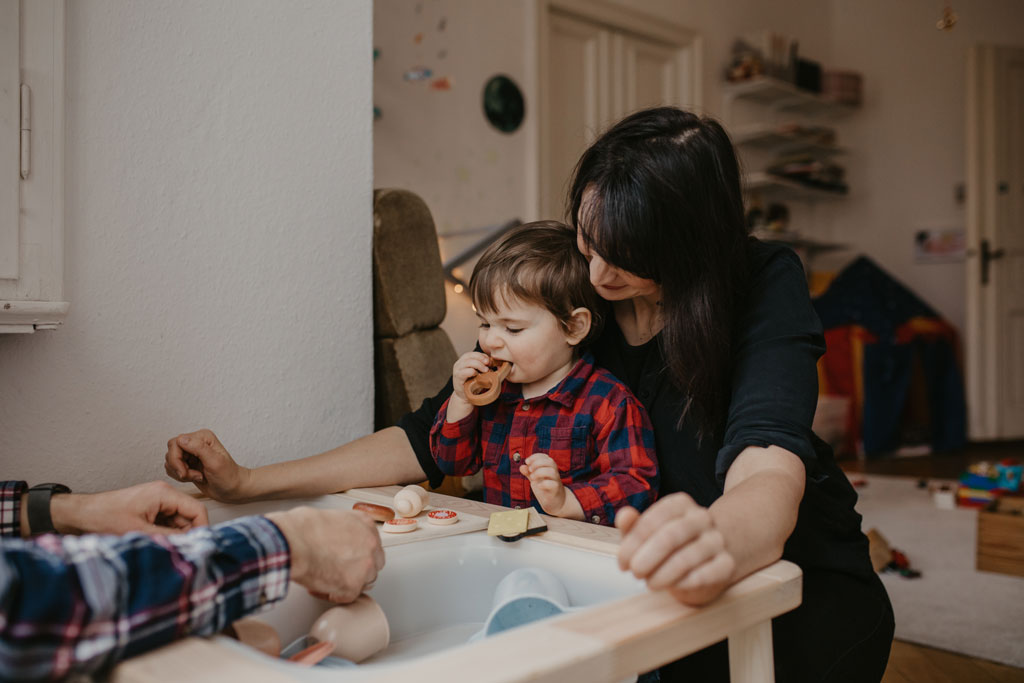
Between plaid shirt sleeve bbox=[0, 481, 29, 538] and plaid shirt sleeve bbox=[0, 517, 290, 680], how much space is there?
47 cm

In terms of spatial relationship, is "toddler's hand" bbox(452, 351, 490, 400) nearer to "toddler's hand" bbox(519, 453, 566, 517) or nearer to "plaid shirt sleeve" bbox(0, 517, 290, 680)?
"toddler's hand" bbox(519, 453, 566, 517)

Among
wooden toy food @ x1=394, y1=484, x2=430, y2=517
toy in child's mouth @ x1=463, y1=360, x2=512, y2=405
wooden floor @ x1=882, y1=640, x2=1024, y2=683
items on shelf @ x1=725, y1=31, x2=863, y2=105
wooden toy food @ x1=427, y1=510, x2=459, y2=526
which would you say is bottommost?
wooden floor @ x1=882, y1=640, x2=1024, y2=683

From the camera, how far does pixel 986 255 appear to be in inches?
216

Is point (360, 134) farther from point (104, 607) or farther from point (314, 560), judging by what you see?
point (104, 607)

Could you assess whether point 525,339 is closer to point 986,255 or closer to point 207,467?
point 207,467

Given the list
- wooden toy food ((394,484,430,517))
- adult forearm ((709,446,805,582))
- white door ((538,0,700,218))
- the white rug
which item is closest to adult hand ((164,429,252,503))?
wooden toy food ((394,484,430,517))

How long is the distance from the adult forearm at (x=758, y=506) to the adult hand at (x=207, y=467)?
70 cm

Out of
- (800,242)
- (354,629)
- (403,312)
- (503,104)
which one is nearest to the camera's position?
(354,629)

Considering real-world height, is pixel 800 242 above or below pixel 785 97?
below

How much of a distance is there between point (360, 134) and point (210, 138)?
0.34 meters

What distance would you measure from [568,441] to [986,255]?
5.17 m

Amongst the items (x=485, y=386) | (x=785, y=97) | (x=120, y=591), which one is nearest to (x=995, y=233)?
(x=785, y=97)

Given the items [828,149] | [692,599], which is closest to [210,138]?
[692,599]

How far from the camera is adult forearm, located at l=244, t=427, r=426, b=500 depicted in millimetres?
1243
